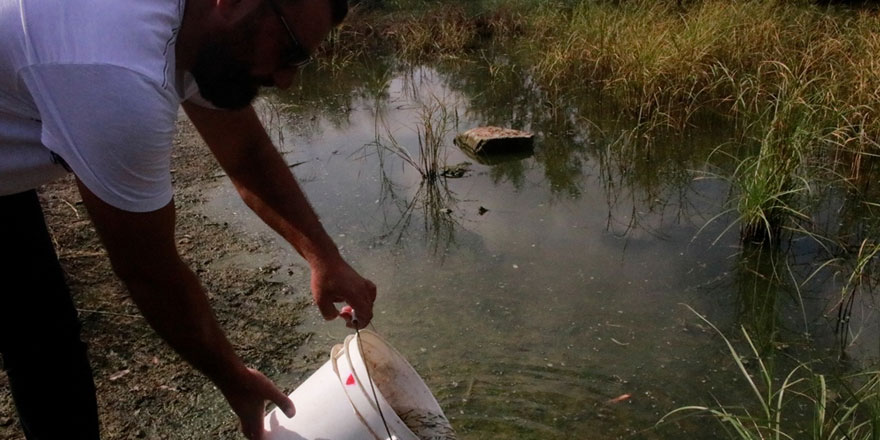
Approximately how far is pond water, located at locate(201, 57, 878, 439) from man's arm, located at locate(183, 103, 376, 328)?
80 cm

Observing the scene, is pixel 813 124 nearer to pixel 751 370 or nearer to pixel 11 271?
pixel 751 370

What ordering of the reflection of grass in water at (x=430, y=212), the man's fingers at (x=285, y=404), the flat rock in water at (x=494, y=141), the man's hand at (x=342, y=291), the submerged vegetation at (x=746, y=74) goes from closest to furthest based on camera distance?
the man's fingers at (x=285, y=404)
the man's hand at (x=342, y=291)
the submerged vegetation at (x=746, y=74)
the reflection of grass in water at (x=430, y=212)
the flat rock in water at (x=494, y=141)

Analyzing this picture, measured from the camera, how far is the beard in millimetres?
1039

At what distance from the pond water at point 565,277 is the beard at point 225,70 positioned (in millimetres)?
1246

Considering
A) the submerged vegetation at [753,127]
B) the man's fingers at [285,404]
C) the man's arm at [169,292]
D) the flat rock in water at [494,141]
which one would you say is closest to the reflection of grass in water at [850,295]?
the submerged vegetation at [753,127]

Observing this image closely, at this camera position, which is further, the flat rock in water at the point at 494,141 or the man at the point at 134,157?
the flat rock in water at the point at 494,141

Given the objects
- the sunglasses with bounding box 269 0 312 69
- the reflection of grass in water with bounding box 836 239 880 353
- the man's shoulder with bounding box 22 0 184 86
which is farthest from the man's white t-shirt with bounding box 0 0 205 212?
the reflection of grass in water with bounding box 836 239 880 353

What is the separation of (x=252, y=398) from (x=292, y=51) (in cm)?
61

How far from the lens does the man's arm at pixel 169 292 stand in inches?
39.3

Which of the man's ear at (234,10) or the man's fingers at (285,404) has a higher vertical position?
the man's ear at (234,10)

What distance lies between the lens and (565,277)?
112 inches

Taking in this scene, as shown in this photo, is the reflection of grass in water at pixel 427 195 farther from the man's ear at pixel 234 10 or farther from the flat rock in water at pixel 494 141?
the man's ear at pixel 234 10

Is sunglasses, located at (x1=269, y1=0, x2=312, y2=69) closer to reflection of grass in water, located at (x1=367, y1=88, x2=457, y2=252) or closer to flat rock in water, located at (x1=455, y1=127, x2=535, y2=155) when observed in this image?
reflection of grass in water, located at (x1=367, y1=88, x2=457, y2=252)

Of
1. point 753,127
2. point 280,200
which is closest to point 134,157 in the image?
point 280,200
